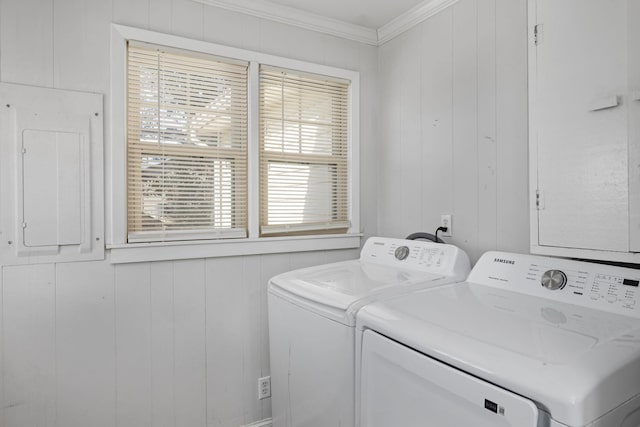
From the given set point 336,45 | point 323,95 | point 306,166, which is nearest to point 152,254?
point 306,166

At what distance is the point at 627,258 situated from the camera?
122 centimetres

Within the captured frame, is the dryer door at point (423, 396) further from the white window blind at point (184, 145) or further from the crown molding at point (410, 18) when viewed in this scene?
the crown molding at point (410, 18)

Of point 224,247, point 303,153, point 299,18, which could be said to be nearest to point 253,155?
point 303,153

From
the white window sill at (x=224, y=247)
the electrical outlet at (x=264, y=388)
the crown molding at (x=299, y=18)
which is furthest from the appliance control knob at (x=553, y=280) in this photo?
the crown molding at (x=299, y=18)

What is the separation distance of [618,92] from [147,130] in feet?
6.16

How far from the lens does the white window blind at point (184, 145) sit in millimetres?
1860

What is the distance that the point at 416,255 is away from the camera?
6.17 ft

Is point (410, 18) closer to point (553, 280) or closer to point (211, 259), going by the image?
point (553, 280)

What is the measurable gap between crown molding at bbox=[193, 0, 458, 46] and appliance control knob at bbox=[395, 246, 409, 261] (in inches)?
49.8

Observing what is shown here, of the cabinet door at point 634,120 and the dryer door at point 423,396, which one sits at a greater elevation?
the cabinet door at point 634,120

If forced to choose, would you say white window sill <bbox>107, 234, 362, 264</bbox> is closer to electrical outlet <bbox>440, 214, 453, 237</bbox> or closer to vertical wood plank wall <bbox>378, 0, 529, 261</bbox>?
vertical wood plank wall <bbox>378, 0, 529, 261</bbox>

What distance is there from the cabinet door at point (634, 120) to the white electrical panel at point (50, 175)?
201cm

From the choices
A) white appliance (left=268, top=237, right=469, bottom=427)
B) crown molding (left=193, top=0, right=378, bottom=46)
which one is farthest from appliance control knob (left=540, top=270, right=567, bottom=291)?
crown molding (left=193, top=0, right=378, bottom=46)

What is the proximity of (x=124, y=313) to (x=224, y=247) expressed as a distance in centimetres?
55
